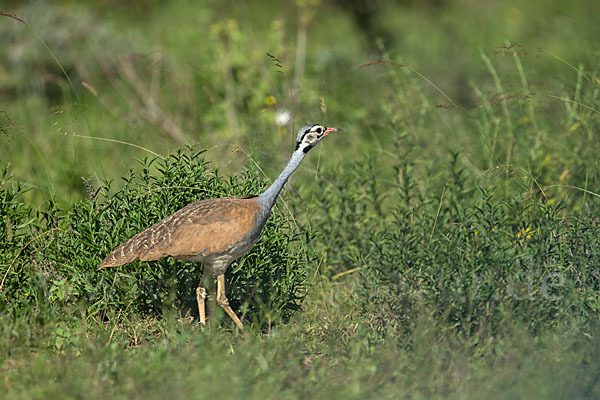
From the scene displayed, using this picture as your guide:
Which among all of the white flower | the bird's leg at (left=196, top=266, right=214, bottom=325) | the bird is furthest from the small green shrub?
the white flower

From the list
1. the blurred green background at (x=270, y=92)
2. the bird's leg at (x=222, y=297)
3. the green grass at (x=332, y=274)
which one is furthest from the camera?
the blurred green background at (x=270, y=92)

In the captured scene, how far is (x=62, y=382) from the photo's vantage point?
3.59 metres

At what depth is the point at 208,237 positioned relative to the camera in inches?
172

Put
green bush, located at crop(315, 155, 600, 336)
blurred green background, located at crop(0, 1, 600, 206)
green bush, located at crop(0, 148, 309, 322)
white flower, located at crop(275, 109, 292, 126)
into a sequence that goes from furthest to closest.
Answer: white flower, located at crop(275, 109, 292, 126), blurred green background, located at crop(0, 1, 600, 206), green bush, located at crop(0, 148, 309, 322), green bush, located at crop(315, 155, 600, 336)

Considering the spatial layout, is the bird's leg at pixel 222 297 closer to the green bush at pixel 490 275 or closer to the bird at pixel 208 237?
the bird at pixel 208 237

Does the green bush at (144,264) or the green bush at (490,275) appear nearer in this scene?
the green bush at (490,275)

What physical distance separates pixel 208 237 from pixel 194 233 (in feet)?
0.29

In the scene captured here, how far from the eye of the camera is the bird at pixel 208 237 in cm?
429

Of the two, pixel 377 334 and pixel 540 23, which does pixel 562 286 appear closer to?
pixel 377 334

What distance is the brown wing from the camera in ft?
14.0

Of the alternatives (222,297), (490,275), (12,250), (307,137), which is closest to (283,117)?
(307,137)

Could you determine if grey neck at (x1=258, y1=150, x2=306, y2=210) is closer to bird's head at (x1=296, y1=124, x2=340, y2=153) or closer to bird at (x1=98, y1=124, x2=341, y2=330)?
bird at (x1=98, y1=124, x2=341, y2=330)

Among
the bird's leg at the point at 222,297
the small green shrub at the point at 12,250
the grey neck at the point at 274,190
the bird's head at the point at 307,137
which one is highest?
the bird's head at the point at 307,137

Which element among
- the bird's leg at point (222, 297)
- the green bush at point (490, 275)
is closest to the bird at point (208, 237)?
the bird's leg at point (222, 297)
